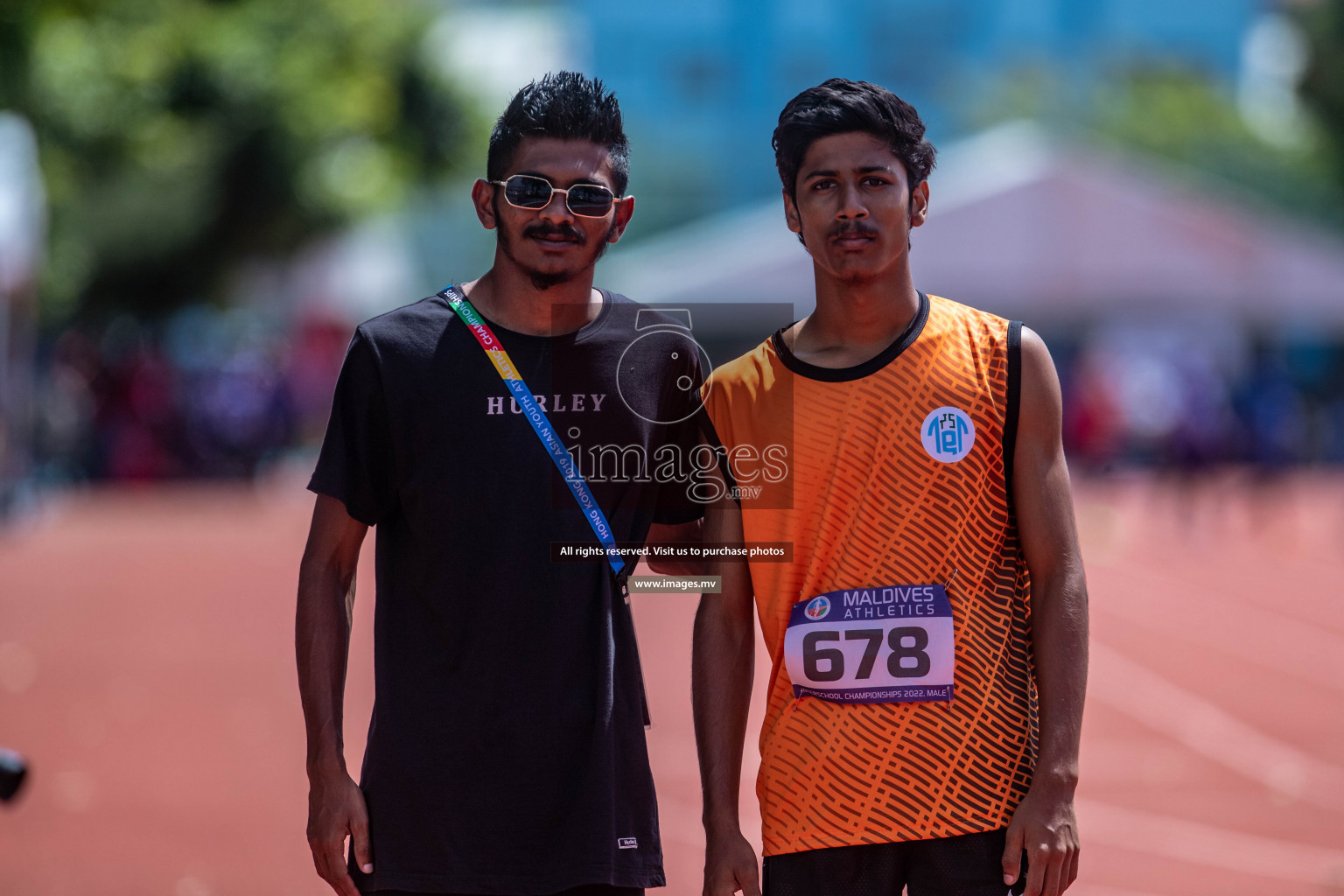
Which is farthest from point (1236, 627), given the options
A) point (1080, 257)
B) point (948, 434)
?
point (1080, 257)

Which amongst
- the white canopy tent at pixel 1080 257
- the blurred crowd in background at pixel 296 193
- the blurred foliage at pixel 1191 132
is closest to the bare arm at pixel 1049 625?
the blurred crowd in background at pixel 296 193

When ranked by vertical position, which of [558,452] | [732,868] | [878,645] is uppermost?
[558,452]

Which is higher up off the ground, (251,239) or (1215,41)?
(1215,41)

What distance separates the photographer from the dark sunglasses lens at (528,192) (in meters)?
2.88

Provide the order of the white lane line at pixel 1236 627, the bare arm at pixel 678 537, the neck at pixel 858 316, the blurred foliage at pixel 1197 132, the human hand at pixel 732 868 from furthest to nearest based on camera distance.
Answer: the blurred foliage at pixel 1197 132 → the white lane line at pixel 1236 627 → the bare arm at pixel 678 537 → the neck at pixel 858 316 → the human hand at pixel 732 868

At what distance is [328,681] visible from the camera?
283cm

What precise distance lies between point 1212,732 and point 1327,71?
1540 inches

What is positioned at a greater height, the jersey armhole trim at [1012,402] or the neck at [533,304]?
the neck at [533,304]

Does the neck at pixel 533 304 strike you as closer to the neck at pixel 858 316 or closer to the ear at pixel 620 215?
the ear at pixel 620 215

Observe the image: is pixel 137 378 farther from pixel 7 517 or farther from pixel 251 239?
pixel 251 239

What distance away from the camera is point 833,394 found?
9.28 ft

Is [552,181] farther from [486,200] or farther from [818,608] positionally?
[818,608]

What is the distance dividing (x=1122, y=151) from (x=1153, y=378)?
129 feet

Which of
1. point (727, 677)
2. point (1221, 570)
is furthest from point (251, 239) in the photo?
point (727, 677)
